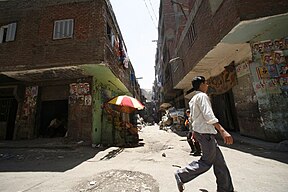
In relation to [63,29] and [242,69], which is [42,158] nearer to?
[63,29]

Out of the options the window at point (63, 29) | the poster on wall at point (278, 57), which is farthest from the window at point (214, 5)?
the window at point (63, 29)

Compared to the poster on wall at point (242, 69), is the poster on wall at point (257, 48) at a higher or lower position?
higher

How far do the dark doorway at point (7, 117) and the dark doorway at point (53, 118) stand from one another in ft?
5.36

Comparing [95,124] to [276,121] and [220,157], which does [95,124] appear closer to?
[220,157]

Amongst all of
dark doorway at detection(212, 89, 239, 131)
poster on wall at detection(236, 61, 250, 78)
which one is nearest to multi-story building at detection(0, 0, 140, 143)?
poster on wall at detection(236, 61, 250, 78)

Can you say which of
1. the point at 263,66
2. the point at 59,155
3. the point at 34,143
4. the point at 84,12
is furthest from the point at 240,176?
the point at 84,12

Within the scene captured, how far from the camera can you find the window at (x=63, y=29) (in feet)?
23.1

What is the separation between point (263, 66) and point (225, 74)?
6.87ft

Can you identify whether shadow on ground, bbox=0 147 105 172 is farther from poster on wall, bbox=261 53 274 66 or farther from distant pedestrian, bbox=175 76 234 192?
poster on wall, bbox=261 53 274 66

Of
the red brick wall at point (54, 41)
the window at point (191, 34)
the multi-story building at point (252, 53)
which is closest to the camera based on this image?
the multi-story building at point (252, 53)

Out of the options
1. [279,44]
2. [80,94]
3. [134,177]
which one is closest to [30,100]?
[80,94]

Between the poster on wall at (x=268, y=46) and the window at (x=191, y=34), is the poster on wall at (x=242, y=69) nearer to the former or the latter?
the poster on wall at (x=268, y=46)

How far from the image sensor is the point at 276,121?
17.0ft

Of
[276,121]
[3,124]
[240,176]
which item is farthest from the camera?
Result: [3,124]
